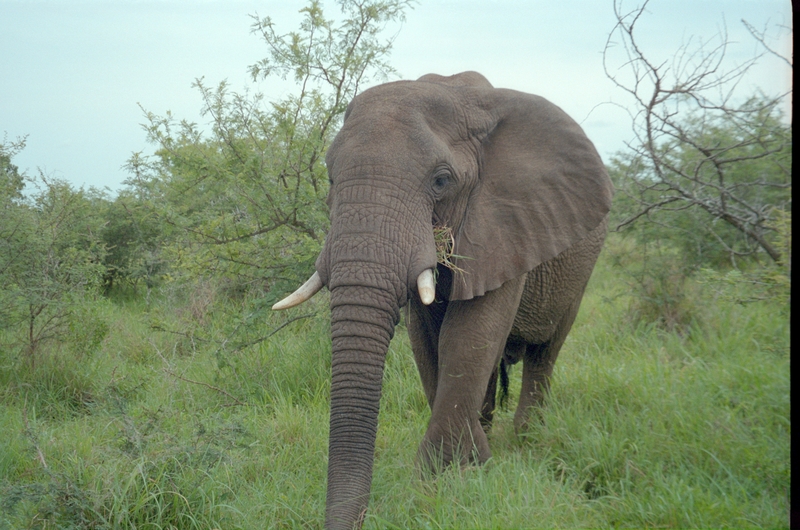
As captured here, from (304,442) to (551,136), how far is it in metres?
2.20

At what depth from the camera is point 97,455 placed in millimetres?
3611

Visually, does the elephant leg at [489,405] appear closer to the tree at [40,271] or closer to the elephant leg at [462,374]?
the elephant leg at [462,374]

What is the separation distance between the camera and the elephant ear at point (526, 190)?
11.8ft

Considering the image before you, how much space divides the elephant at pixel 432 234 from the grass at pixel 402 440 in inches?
14.6

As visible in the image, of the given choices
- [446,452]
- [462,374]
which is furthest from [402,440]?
[462,374]

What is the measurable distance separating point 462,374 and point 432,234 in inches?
29.6

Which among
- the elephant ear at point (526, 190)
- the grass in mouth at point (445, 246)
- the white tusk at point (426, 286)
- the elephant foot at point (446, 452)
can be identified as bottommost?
the elephant foot at point (446, 452)


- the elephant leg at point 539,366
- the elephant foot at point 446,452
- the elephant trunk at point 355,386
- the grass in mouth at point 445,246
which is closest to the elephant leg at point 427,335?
the grass in mouth at point 445,246

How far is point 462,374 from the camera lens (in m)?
3.61

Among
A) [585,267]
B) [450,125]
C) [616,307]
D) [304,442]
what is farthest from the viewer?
[616,307]

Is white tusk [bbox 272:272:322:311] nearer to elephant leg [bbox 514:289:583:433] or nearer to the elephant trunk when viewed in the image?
the elephant trunk

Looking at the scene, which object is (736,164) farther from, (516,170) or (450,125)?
(450,125)

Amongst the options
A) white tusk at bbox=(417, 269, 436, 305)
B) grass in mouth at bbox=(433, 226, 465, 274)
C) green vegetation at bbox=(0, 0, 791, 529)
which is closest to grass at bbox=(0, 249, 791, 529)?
green vegetation at bbox=(0, 0, 791, 529)

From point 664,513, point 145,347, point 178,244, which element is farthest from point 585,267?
point 145,347
